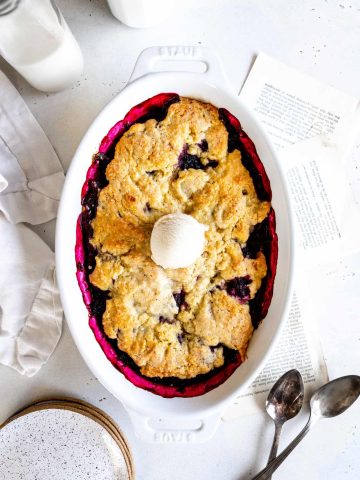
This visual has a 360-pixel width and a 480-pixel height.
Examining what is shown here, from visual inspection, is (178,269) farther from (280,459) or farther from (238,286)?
(280,459)

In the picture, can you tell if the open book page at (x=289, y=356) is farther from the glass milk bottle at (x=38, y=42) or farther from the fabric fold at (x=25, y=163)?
the glass milk bottle at (x=38, y=42)

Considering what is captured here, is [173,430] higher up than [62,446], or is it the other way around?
[173,430]

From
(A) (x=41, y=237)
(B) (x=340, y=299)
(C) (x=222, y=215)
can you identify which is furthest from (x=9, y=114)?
(B) (x=340, y=299)

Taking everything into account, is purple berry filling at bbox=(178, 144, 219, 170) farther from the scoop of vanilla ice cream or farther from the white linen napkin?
the white linen napkin

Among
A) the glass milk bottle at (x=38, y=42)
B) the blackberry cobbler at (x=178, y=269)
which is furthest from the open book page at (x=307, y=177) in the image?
the glass milk bottle at (x=38, y=42)

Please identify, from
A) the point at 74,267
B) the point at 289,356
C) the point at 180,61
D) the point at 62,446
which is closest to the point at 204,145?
the point at 180,61

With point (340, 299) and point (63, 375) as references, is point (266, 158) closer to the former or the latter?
point (340, 299)
